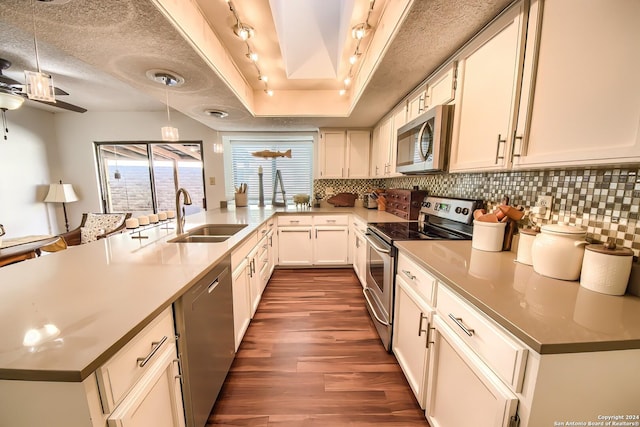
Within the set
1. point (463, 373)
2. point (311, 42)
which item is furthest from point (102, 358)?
point (311, 42)

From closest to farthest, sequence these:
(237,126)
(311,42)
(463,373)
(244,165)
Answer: (463,373) → (311,42) → (237,126) → (244,165)

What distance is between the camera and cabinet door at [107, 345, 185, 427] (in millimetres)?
632

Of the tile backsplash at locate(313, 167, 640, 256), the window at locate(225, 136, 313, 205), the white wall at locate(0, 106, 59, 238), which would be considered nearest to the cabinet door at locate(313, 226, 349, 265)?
the window at locate(225, 136, 313, 205)

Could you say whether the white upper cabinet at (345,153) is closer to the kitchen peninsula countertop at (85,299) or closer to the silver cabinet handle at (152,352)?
the kitchen peninsula countertop at (85,299)

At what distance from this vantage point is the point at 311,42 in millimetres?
2105

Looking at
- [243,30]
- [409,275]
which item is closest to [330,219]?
[409,275]

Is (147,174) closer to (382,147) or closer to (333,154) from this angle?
(333,154)

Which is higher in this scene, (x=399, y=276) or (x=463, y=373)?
(x=399, y=276)

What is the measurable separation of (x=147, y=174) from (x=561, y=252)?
507 centimetres

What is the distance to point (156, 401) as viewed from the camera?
2.57 ft

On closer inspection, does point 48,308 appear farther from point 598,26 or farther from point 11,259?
point 11,259

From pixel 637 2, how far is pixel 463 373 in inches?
52.2

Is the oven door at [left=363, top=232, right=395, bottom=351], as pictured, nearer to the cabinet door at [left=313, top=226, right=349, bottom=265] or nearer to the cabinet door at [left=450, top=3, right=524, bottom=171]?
the cabinet door at [left=450, top=3, right=524, bottom=171]

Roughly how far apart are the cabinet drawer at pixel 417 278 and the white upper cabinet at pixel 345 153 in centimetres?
231
